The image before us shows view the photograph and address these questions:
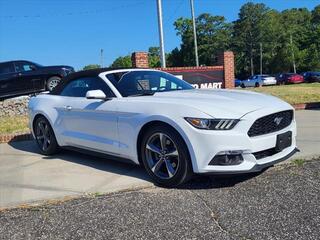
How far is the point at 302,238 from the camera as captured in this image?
137 inches

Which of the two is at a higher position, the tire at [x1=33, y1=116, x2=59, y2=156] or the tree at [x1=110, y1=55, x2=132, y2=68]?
the tire at [x1=33, y1=116, x2=59, y2=156]

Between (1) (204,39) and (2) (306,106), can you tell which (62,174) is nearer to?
(2) (306,106)

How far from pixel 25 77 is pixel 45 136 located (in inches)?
327

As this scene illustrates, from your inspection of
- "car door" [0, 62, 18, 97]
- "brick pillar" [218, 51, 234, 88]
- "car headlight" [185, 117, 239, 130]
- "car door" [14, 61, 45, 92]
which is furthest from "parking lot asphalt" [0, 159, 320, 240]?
"brick pillar" [218, 51, 234, 88]

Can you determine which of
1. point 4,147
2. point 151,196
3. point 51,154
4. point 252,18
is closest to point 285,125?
point 151,196

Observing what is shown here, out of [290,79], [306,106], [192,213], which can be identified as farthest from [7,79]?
[290,79]

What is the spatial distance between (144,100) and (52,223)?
1923 mm

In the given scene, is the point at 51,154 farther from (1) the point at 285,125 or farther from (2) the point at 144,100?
(1) the point at 285,125

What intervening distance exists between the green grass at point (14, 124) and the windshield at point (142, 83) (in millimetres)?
4397

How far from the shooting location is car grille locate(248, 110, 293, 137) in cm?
475

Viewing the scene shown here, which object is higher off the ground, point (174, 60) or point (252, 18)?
point (252, 18)

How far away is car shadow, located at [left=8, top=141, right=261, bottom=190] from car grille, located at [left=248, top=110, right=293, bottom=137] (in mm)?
578

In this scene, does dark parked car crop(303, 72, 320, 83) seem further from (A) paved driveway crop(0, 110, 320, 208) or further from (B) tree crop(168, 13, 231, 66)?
(A) paved driveway crop(0, 110, 320, 208)

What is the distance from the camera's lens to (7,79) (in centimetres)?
1508
